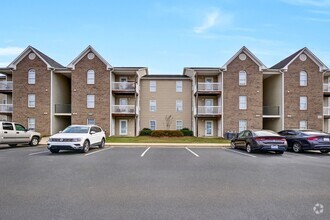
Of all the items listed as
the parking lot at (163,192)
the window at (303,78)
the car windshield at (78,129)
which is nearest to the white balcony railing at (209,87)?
the window at (303,78)

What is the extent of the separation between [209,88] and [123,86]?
35.4 feet

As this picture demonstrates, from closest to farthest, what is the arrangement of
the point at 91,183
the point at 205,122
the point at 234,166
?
the point at 91,183 < the point at 234,166 < the point at 205,122

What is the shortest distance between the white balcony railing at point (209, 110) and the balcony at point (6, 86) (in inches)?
935

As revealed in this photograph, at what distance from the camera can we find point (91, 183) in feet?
22.7

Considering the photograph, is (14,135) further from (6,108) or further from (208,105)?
(208,105)

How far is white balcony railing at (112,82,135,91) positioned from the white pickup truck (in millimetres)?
12578

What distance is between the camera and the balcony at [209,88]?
29.4 m

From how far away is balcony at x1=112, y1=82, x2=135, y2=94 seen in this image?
2951 cm

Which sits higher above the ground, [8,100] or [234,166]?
[8,100]

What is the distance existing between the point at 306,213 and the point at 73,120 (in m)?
28.2

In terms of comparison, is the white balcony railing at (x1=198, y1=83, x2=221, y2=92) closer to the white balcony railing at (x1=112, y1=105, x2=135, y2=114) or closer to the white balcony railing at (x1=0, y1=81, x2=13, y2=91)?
the white balcony railing at (x1=112, y1=105, x2=135, y2=114)

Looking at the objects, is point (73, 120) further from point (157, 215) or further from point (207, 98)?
point (157, 215)

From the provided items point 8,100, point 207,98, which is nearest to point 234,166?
point 207,98

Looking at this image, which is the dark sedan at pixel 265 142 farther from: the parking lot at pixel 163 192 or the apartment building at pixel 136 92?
the apartment building at pixel 136 92
